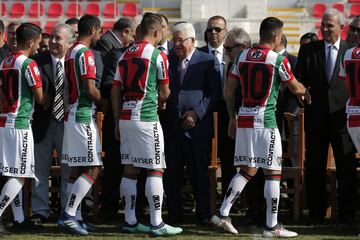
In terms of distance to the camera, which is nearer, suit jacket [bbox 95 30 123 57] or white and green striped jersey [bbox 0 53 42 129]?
white and green striped jersey [bbox 0 53 42 129]

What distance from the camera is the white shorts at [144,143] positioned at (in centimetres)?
784

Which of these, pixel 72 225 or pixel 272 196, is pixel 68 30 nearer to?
pixel 72 225

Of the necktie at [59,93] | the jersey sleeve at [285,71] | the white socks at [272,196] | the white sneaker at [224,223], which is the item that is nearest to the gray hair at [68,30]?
the necktie at [59,93]

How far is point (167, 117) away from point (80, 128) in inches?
40.3

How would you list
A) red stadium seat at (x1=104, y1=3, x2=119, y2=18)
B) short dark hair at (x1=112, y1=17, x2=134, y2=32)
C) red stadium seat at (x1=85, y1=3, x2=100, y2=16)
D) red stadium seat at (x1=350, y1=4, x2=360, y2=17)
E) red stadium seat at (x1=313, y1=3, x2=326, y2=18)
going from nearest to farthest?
1. short dark hair at (x1=112, y1=17, x2=134, y2=32)
2. red stadium seat at (x1=350, y1=4, x2=360, y2=17)
3. red stadium seat at (x1=313, y1=3, x2=326, y2=18)
4. red stadium seat at (x1=104, y1=3, x2=119, y2=18)
5. red stadium seat at (x1=85, y1=3, x2=100, y2=16)

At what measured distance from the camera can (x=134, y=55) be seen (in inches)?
309

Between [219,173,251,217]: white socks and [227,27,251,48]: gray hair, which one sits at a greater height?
[227,27,251,48]: gray hair

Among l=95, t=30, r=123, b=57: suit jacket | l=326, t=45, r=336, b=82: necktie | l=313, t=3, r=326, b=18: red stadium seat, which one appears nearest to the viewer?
l=326, t=45, r=336, b=82: necktie

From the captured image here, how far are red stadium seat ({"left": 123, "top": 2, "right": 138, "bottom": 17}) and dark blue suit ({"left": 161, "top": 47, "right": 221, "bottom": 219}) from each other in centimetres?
1456

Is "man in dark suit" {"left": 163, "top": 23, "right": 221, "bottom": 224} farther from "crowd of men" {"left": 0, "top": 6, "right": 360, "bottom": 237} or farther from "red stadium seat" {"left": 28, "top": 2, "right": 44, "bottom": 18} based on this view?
"red stadium seat" {"left": 28, "top": 2, "right": 44, "bottom": 18}

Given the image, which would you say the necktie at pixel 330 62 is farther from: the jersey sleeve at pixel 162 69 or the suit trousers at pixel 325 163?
the jersey sleeve at pixel 162 69

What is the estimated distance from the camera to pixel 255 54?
7820 millimetres

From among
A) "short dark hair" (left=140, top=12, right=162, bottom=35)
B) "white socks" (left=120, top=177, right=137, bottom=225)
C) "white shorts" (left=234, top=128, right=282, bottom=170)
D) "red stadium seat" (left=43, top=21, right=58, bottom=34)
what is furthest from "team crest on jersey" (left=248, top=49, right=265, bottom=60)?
"red stadium seat" (left=43, top=21, right=58, bottom=34)

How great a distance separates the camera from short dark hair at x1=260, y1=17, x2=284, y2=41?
779 centimetres
